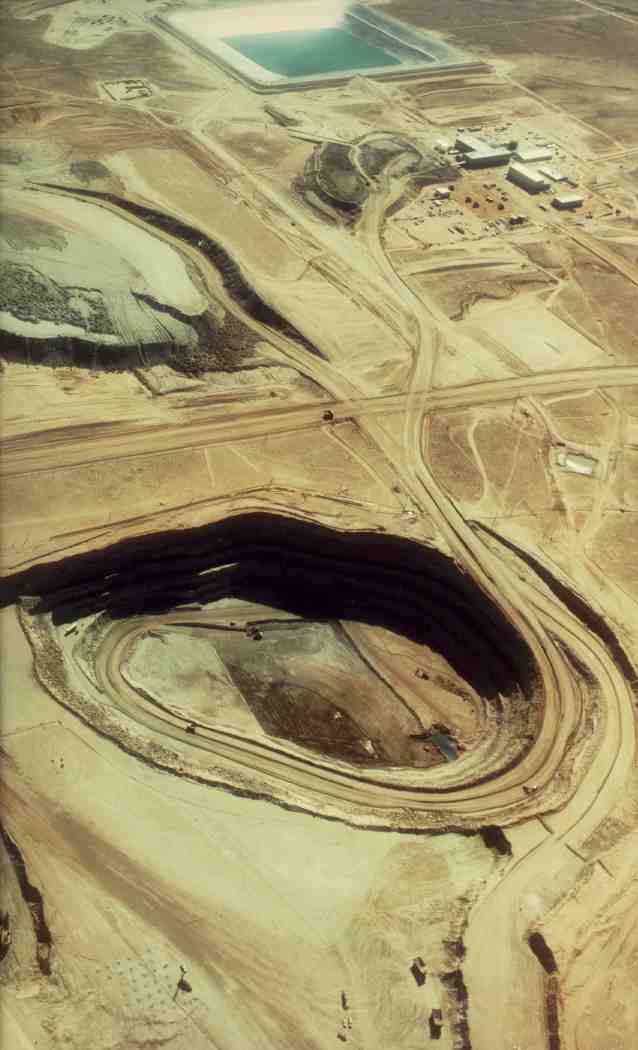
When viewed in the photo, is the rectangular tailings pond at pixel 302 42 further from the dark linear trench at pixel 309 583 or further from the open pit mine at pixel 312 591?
the dark linear trench at pixel 309 583

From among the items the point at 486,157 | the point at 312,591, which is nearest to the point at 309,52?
the point at 486,157

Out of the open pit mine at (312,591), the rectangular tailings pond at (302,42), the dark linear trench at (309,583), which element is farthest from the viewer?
the rectangular tailings pond at (302,42)

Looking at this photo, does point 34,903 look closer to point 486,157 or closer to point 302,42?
point 486,157

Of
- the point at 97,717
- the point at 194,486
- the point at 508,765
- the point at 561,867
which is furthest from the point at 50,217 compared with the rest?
the point at 561,867

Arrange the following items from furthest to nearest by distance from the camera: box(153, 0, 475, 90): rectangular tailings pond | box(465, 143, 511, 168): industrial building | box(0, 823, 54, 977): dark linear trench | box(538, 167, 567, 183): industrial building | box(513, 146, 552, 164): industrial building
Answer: box(153, 0, 475, 90): rectangular tailings pond < box(513, 146, 552, 164): industrial building < box(465, 143, 511, 168): industrial building < box(538, 167, 567, 183): industrial building < box(0, 823, 54, 977): dark linear trench

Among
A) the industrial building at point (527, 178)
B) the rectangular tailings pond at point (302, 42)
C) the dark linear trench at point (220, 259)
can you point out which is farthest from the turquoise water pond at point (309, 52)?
the dark linear trench at point (220, 259)

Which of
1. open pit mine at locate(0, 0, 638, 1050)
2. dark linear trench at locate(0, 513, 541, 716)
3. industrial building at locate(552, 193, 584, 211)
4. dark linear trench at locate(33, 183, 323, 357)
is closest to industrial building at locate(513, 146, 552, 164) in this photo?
open pit mine at locate(0, 0, 638, 1050)

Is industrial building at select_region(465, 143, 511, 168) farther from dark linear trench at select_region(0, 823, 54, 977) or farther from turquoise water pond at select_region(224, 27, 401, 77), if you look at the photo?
dark linear trench at select_region(0, 823, 54, 977)
